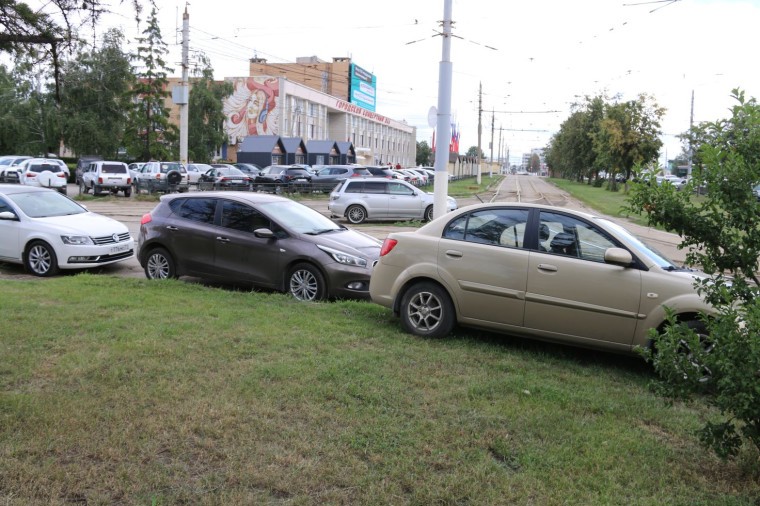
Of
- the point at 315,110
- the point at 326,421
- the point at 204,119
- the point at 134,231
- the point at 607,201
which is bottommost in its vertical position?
the point at 326,421

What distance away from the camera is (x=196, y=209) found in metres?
10.0

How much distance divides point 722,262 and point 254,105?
7677cm

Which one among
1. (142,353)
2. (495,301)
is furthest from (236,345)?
(495,301)

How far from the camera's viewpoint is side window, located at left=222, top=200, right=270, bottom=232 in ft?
31.2

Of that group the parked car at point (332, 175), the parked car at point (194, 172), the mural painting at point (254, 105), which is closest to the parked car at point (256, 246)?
the parked car at point (332, 175)

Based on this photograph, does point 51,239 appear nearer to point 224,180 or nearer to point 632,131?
point 224,180

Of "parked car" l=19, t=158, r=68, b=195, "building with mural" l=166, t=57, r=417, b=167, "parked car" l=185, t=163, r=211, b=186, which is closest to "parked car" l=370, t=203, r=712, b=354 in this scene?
"parked car" l=19, t=158, r=68, b=195

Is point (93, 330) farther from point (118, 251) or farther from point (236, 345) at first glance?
point (118, 251)

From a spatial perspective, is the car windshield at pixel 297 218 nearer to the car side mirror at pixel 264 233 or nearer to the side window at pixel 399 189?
the car side mirror at pixel 264 233

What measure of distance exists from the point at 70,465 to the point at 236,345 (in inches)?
96.0

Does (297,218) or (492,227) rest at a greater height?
(492,227)

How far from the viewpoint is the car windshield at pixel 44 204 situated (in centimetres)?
1152

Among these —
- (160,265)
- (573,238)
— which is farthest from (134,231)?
(573,238)

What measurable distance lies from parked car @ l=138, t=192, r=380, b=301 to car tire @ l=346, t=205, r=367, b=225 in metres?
12.1
